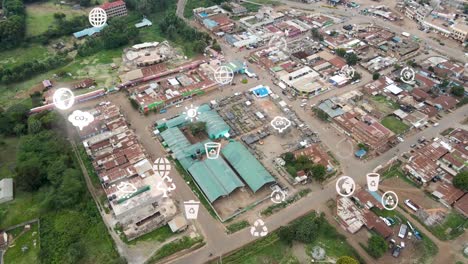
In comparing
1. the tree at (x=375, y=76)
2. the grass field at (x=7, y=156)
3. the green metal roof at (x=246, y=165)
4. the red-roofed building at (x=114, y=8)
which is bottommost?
the grass field at (x=7, y=156)

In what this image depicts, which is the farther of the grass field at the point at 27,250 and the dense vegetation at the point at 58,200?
the dense vegetation at the point at 58,200

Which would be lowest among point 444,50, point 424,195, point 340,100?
point 424,195

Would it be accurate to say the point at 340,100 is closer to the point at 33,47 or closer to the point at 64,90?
the point at 64,90

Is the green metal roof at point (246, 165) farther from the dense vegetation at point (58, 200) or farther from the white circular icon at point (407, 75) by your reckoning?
the white circular icon at point (407, 75)

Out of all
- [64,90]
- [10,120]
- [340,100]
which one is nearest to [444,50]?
[340,100]

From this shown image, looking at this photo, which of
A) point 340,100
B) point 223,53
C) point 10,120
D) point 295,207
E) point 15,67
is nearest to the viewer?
point 295,207

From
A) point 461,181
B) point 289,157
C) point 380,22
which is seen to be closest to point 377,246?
point 289,157

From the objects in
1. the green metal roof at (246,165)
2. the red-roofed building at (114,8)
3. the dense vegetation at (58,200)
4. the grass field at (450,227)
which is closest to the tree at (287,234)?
the green metal roof at (246,165)
